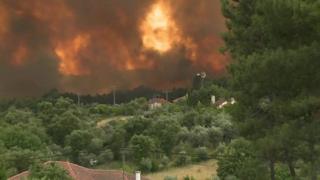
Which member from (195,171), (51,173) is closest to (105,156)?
(195,171)

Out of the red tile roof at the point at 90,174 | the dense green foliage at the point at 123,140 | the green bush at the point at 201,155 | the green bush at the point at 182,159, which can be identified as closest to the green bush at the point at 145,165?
the dense green foliage at the point at 123,140

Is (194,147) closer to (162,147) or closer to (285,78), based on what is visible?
Answer: (162,147)

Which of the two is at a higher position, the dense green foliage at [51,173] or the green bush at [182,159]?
the green bush at [182,159]

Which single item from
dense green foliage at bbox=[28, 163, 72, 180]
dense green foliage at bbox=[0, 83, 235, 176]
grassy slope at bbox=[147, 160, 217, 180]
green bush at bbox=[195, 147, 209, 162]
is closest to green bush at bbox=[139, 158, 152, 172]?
dense green foliage at bbox=[0, 83, 235, 176]

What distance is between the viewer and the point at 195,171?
72688 millimetres

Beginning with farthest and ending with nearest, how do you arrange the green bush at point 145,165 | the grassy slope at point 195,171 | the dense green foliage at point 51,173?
the green bush at point 145,165 → the grassy slope at point 195,171 → the dense green foliage at point 51,173

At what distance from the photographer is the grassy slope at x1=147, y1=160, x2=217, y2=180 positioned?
6950 centimetres

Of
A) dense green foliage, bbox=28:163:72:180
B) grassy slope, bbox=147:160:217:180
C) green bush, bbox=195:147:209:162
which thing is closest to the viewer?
dense green foliage, bbox=28:163:72:180

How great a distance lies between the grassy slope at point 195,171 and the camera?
228 ft

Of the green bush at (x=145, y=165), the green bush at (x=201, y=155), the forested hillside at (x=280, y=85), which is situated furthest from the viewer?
the green bush at (x=201, y=155)

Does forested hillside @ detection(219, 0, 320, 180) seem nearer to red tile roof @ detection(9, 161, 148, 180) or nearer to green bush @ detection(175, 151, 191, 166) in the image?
red tile roof @ detection(9, 161, 148, 180)

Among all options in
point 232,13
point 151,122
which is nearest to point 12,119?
point 151,122

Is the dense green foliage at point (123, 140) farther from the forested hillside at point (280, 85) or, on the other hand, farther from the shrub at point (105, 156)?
the forested hillside at point (280, 85)

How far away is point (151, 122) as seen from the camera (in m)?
85.1
